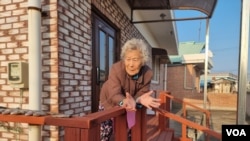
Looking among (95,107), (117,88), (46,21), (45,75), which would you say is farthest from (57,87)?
(95,107)

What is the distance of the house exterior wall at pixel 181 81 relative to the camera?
1848 centimetres

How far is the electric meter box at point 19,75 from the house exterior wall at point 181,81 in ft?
55.7

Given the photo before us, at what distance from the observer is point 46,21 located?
7.97 ft

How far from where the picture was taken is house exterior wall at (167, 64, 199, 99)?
18.5m

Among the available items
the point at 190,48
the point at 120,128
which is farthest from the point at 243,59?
the point at 190,48

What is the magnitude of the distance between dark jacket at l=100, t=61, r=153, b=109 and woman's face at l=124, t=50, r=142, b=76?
0.19 feet

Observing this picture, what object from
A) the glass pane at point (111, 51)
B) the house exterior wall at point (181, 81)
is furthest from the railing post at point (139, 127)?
the house exterior wall at point (181, 81)

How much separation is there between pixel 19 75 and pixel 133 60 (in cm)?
122

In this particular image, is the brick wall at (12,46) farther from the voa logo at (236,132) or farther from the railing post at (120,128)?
the voa logo at (236,132)

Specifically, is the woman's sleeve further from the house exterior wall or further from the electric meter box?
the house exterior wall

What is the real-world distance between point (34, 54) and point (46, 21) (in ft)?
1.36

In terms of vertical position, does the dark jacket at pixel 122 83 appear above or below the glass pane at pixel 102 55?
below

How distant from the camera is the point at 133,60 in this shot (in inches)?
76.0

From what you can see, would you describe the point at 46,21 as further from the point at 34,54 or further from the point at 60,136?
the point at 60,136
